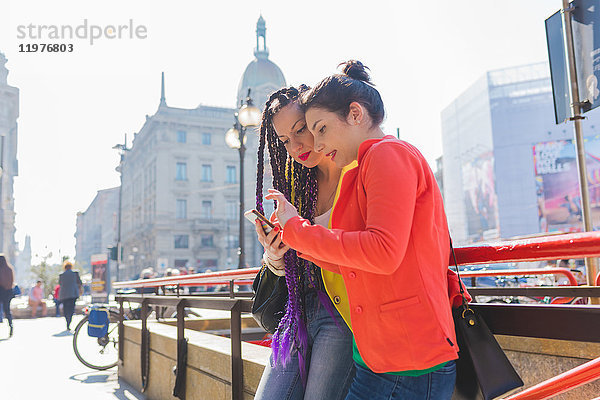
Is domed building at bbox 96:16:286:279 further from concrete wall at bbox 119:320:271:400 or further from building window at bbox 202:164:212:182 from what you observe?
concrete wall at bbox 119:320:271:400

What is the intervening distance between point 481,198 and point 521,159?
555 centimetres

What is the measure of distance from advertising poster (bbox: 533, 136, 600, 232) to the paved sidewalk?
47709mm

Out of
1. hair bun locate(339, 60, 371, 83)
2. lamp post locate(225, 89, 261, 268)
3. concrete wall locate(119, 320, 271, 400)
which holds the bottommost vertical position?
concrete wall locate(119, 320, 271, 400)

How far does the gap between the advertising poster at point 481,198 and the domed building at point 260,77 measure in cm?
2521

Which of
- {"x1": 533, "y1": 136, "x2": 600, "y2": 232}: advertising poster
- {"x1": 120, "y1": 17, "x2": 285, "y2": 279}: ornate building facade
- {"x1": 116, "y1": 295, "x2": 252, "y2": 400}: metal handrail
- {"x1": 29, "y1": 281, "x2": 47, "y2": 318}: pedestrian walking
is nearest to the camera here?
{"x1": 116, "y1": 295, "x2": 252, "y2": 400}: metal handrail

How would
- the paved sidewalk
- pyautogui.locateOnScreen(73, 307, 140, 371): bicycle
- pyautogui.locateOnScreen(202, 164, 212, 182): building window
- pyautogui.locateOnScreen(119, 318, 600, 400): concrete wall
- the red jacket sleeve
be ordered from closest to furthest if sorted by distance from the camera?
1. the red jacket sleeve
2. pyautogui.locateOnScreen(119, 318, 600, 400): concrete wall
3. the paved sidewalk
4. pyautogui.locateOnScreen(73, 307, 140, 371): bicycle
5. pyautogui.locateOnScreen(202, 164, 212, 182): building window

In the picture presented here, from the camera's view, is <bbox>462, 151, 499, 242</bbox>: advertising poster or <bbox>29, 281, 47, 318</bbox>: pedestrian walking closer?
<bbox>29, 281, 47, 318</bbox>: pedestrian walking

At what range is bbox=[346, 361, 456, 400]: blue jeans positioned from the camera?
1416 mm

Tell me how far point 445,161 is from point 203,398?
198 ft

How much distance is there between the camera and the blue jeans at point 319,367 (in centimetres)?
181

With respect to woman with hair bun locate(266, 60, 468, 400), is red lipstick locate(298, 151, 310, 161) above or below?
above

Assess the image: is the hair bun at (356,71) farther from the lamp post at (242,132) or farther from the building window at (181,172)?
the building window at (181,172)

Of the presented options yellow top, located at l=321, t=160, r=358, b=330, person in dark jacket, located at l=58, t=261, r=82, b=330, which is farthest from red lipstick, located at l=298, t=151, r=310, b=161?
person in dark jacket, located at l=58, t=261, r=82, b=330

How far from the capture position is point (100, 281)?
72.3 ft
